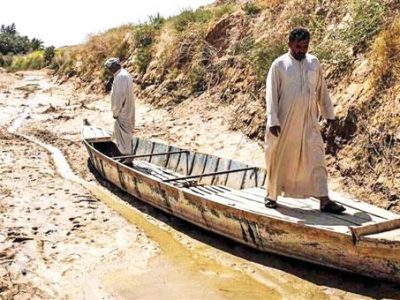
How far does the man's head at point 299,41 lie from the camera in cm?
503

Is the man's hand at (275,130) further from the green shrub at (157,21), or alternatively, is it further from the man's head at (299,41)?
the green shrub at (157,21)

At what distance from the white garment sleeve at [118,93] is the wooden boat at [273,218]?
2.88 feet

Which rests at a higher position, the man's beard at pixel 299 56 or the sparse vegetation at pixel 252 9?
the sparse vegetation at pixel 252 9

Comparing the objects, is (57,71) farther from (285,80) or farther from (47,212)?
(285,80)

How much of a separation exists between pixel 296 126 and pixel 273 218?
0.94 metres

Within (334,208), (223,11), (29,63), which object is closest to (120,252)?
(334,208)

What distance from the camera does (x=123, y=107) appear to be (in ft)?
28.1

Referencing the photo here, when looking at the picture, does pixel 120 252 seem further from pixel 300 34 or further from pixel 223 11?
pixel 223 11

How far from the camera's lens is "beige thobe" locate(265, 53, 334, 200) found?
5.16 meters

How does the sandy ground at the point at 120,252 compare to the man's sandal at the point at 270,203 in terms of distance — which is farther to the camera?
the man's sandal at the point at 270,203

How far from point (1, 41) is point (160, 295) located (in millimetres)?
36175

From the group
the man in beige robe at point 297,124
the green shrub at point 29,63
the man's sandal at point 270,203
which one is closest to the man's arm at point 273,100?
the man in beige robe at point 297,124

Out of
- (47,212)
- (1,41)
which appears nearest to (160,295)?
(47,212)

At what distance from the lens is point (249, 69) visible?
11.8 m
